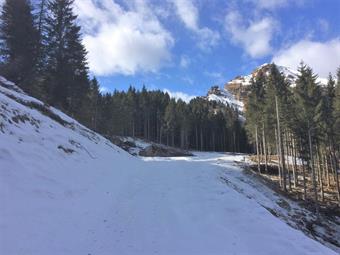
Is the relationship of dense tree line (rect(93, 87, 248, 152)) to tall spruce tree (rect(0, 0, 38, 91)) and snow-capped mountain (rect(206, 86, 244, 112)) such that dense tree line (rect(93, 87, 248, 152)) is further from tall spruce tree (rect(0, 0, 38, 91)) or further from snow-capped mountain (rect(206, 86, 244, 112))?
snow-capped mountain (rect(206, 86, 244, 112))

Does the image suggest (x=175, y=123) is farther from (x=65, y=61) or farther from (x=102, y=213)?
(x=102, y=213)

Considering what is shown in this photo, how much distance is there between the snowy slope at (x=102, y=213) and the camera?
7.85 metres

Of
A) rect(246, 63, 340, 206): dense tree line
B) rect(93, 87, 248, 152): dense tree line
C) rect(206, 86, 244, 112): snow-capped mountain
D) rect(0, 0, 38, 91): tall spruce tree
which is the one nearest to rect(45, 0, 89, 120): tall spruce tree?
rect(0, 0, 38, 91): tall spruce tree

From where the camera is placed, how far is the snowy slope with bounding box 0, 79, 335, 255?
7.85 meters

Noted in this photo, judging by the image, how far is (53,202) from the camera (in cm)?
973

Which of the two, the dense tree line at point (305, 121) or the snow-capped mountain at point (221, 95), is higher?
the snow-capped mountain at point (221, 95)

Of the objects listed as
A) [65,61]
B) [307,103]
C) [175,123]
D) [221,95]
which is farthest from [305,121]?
[221,95]

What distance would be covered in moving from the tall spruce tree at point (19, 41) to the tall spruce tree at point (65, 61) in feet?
12.6

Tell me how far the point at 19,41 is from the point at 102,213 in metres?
28.2

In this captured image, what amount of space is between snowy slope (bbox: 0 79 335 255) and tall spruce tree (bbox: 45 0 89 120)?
22.7 metres

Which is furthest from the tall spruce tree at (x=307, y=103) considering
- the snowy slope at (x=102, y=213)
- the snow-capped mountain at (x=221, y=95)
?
the snow-capped mountain at (x=221, y=95)

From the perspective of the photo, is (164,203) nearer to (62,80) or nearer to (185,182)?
(185,182)

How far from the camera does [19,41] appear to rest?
108 ft

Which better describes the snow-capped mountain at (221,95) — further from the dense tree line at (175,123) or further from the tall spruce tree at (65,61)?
the tall spruce tree at (65,61)
